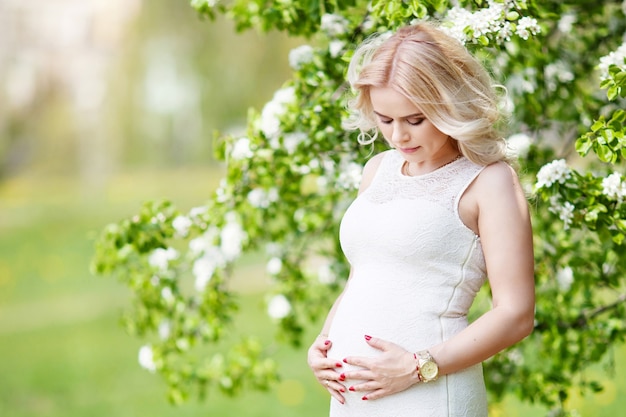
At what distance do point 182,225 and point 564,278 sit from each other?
1.40 m

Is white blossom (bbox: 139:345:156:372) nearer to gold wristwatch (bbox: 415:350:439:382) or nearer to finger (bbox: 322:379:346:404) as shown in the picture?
finger (bbox: 322:379:346:404)

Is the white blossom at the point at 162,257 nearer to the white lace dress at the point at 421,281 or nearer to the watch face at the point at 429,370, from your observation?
the white lace dress at the point at 421,281

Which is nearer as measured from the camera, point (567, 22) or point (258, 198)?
point (258, 198)

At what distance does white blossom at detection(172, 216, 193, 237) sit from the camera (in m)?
3.10

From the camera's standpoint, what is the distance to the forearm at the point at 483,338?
6.81ft

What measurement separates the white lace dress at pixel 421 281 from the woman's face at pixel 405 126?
0.26 ft

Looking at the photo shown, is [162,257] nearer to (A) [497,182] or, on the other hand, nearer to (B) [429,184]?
(B) [429,184]

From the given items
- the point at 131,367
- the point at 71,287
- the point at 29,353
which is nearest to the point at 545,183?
the point at 131,367

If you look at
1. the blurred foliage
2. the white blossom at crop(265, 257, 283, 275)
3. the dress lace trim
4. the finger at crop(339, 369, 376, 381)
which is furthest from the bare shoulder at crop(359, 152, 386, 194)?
the blurred foliage

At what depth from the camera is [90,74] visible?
555 inches

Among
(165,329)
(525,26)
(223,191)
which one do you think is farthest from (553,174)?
(165,329)

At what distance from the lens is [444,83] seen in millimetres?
2129

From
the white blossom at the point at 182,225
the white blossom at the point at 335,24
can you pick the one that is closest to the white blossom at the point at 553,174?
the white blossom at the point at 335,24

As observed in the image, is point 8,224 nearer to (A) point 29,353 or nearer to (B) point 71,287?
(B) point 71,287
